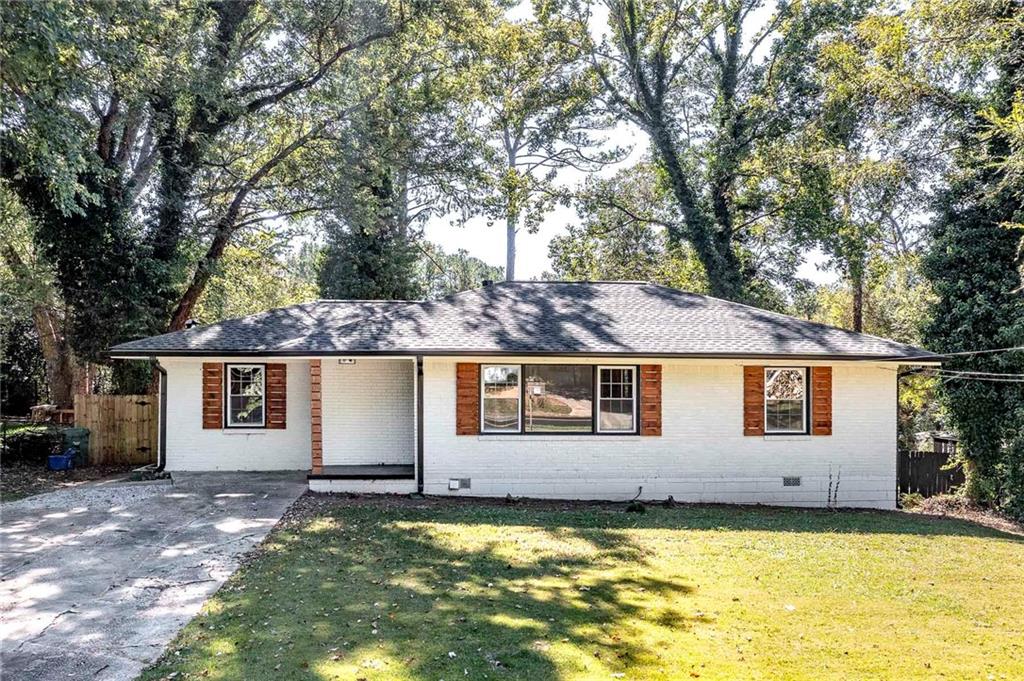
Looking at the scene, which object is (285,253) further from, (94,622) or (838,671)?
(838,671)

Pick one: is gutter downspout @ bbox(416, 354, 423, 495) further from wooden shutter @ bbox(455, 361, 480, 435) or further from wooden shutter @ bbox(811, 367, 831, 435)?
wooden shutter @ bbox(811, 367, 831, 435)

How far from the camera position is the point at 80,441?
14.0 meters

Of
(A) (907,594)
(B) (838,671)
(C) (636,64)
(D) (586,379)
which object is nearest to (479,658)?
(B) (838,671)

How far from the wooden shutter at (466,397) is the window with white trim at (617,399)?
2279mm

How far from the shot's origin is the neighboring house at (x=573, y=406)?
11516mm

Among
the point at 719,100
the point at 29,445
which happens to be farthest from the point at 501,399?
the point at 719,100

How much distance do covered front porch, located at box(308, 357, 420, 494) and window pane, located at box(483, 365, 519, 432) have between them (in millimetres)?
1573

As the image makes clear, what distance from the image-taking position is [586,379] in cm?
1179

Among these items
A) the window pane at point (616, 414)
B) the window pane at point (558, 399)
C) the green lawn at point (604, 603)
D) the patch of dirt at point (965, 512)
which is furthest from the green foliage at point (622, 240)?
the green lawn at point (604, 603)

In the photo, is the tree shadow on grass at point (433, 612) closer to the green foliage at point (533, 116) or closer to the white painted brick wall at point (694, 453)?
the white painted brick wall at point (694, 453)

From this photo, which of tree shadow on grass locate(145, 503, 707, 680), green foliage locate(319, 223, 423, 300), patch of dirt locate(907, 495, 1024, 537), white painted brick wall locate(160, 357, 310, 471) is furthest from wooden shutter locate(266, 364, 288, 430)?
patch of dirt locate(907, 495, 1024, 537)

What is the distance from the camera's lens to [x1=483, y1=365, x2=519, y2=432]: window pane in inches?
460

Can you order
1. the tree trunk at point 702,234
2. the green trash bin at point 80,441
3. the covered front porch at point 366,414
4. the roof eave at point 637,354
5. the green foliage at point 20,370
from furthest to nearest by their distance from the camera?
the tree trunk at point 702,234
the green foliage at point 20,370
the green trash bin at point 80,441
the covered front porch at point 366,414
the roof eave at point 637,354

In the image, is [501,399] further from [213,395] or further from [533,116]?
[533,116]
